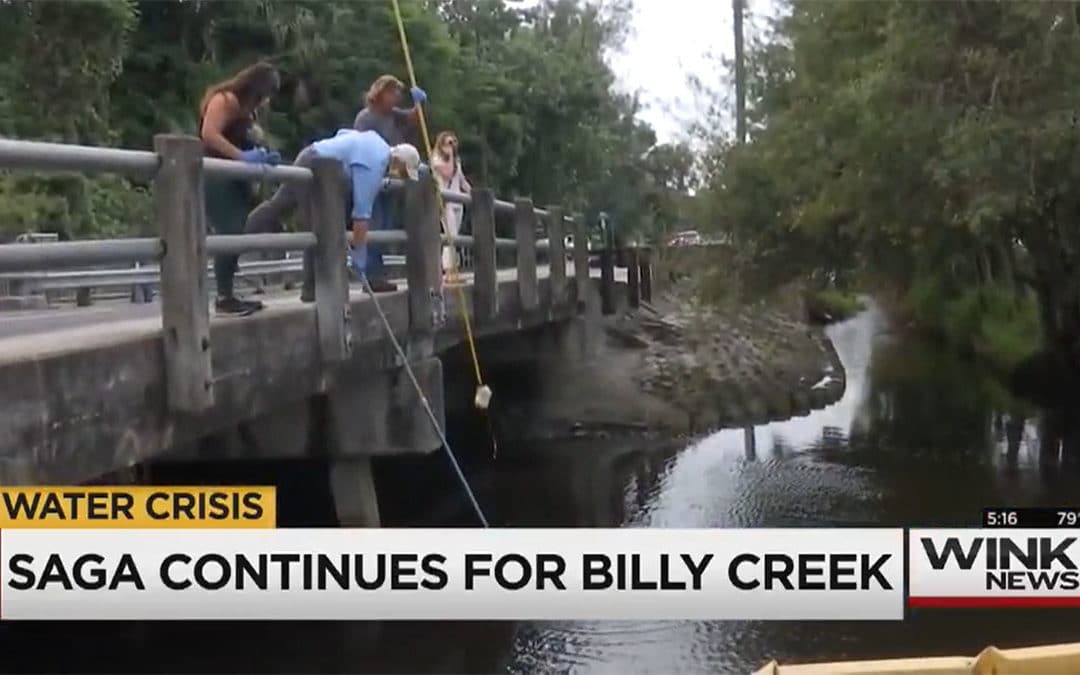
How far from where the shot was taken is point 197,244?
3.93 metres

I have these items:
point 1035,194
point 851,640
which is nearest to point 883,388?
point 1035,194

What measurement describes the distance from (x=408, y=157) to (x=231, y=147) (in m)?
1.46

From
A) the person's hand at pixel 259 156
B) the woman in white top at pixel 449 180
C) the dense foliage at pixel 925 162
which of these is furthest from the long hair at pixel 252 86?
the dense foliage at pixel 925 162

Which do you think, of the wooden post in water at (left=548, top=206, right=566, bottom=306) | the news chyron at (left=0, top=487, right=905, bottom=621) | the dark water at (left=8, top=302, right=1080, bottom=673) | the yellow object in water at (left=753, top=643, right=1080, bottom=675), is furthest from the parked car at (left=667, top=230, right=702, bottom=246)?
the yellow object in water at (left=753, top=643, right=1080, bottom=675)

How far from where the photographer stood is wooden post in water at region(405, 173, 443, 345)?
6.21 meters

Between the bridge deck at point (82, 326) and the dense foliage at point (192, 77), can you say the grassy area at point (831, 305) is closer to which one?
the dense foliage at point (192, 77)

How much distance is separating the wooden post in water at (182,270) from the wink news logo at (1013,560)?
181cm

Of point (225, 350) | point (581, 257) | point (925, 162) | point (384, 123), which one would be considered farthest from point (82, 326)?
point (581, 257)

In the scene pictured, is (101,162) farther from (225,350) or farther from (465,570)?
(465,570)

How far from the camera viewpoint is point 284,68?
24.3ft

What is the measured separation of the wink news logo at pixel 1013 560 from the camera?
3391 millimetres

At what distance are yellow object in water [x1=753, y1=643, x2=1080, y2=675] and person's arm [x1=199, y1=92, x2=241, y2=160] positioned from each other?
2.42 metres

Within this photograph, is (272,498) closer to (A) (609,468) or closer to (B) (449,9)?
(A) (609,468)

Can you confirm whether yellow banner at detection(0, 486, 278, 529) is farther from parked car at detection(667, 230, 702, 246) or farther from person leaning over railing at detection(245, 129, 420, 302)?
parked car at detection(667, 230, 702, 246)
